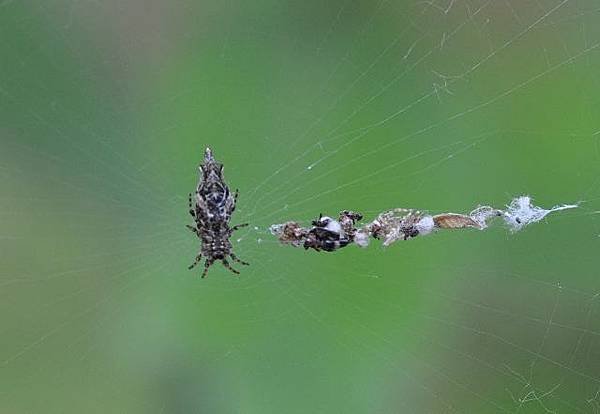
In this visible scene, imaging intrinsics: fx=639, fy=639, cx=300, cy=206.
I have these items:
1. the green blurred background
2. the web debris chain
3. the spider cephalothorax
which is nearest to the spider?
the web debris chain

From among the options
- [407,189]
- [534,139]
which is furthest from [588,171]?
[407,189]

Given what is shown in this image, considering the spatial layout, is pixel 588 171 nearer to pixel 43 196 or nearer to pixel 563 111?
pixel 563 111

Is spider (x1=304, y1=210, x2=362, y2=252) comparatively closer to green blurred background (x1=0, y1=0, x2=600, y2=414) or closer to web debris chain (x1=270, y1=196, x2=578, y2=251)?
web debris chain (x1=270, y1=196, x2=578, y2=251)

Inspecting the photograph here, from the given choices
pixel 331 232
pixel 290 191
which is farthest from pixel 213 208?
pixel 290 191

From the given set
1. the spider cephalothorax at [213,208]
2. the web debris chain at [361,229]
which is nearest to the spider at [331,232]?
the web debris chain at [361,229]

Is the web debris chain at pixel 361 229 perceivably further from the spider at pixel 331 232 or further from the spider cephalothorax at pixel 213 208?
the spider cephalothorax at pixel 213 208

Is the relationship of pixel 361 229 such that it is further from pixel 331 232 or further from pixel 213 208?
pixel 213 208
